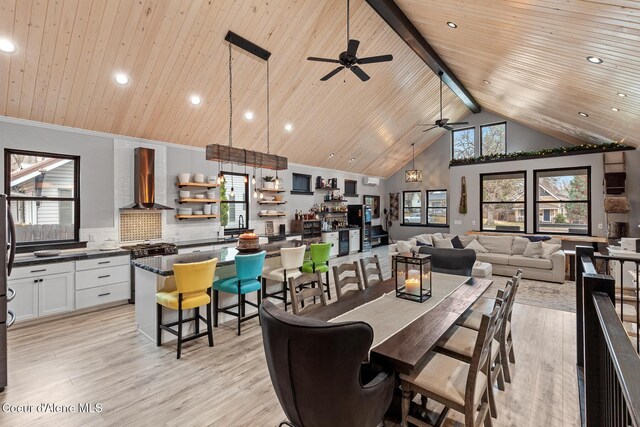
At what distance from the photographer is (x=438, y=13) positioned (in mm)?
4008

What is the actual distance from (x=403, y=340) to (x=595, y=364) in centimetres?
107

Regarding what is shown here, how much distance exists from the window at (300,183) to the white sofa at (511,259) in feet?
11.7

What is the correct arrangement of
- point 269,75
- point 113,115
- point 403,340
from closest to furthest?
1. point 403,340
2. point 113,115
3. point 269,75

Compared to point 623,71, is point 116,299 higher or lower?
lower

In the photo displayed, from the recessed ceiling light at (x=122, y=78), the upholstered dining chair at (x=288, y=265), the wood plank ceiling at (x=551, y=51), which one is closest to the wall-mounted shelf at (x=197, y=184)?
the recessed ceiling light at (x=122, y=78)

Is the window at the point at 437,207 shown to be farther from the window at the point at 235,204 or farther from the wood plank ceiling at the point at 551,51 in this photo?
the window at the point at 235,204

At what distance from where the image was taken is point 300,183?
30.3 ft

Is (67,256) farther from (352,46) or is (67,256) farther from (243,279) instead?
(352,46)

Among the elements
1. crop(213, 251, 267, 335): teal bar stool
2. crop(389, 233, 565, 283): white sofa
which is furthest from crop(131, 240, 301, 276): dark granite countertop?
crop(389, 233, 565, 283): white sofa

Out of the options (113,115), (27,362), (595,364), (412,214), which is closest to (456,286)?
(595,364)

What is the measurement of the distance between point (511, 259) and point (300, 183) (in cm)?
584

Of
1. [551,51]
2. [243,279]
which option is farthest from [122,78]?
[551,51]

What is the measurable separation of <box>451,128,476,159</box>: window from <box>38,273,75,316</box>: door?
37.4 ft

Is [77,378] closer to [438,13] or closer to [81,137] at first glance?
[81,137]
